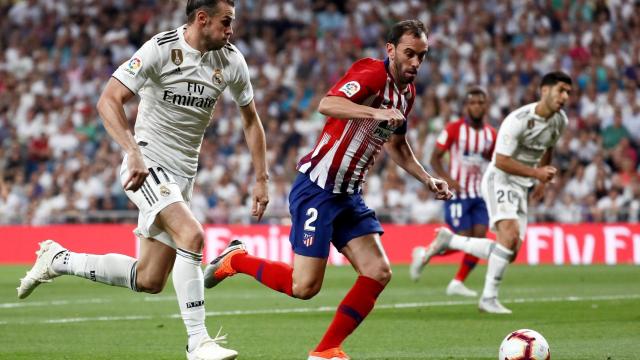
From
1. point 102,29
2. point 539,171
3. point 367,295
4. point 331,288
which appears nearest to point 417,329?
point 539,171

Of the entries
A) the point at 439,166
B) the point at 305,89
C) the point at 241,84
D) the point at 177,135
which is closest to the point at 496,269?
the point at 439,166

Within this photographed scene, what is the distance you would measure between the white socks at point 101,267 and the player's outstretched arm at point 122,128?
1074 mm

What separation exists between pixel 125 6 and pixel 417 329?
767 inches

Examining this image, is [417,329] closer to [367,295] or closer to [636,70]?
[367,295]

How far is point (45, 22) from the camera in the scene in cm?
2841

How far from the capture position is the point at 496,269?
12.3 m

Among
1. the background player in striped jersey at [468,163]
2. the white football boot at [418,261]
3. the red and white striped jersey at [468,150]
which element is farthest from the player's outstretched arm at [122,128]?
the white football boot at [418,261]

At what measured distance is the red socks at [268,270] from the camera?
8195mm

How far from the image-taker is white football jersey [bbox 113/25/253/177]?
7793mm

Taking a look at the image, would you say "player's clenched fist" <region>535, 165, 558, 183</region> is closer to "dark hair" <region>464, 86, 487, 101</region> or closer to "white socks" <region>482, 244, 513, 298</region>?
"white socks" <region>482, 244, 513, 298</region>

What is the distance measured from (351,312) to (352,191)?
840 millimetres

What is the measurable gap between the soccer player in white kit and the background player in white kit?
465 cm

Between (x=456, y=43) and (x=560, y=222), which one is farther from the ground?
(x=456, y=43)

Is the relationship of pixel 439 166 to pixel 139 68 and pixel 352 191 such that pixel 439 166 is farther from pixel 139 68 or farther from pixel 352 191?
pixel 139 68
